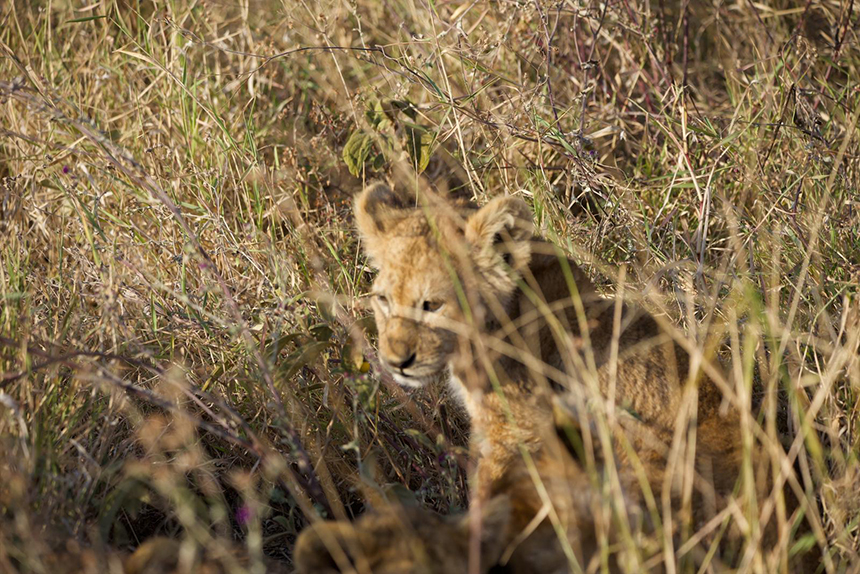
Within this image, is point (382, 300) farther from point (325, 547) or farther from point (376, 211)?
point (325, 547)

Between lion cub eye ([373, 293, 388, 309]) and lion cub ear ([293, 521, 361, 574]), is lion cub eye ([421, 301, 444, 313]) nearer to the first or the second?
lion cub eye ([373, 293, 388, 309])

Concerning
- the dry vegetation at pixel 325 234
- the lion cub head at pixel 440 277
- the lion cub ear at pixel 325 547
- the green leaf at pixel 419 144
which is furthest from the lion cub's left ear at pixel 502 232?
the lion cub ear at pixel 325 547

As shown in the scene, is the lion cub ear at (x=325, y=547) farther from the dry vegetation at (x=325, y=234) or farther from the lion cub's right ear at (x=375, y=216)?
the lion cub's right ear at (x=375, y=216)

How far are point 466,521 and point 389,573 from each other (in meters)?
0.32

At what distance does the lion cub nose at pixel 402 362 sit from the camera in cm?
342

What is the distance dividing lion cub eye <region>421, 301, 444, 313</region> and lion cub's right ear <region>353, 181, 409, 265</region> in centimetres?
36

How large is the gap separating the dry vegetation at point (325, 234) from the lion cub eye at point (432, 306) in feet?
0.89

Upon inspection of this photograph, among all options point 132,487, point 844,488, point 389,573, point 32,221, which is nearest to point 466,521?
point 389,573

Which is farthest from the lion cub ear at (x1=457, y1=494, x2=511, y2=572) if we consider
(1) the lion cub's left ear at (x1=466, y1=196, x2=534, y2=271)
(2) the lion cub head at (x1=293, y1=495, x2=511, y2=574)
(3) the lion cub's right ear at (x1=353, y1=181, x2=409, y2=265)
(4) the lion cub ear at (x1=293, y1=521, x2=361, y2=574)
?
(3) the lion cub's right ear at (x1=353, y1=181, x2=409, y2=265)

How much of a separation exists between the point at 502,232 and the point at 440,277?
0.30 metres

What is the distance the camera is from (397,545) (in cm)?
247

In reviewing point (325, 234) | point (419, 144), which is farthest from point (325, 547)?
point (325, 234)

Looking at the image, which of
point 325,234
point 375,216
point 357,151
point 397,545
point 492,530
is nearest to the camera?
point 397,545

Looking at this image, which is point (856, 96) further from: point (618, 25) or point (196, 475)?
point (196, 475)
